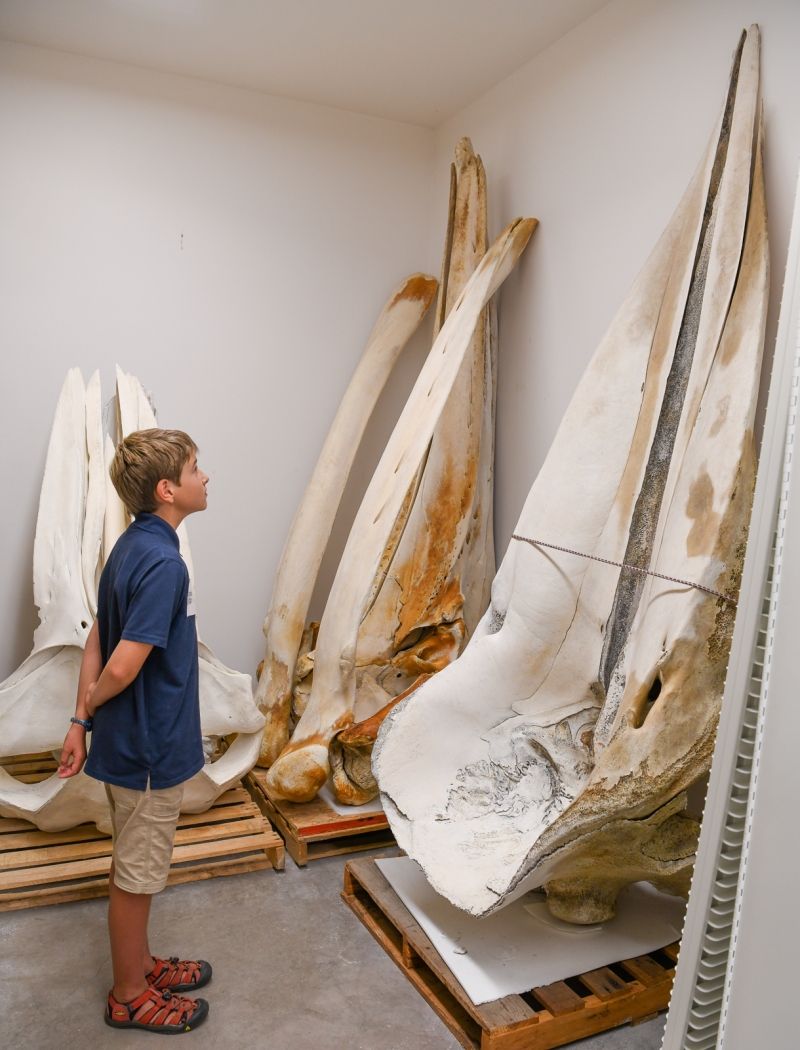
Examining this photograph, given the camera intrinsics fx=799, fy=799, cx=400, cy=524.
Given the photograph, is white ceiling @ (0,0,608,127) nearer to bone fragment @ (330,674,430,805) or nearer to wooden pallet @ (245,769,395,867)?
bone fragment @ (330,674,430,805)

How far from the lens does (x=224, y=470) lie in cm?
403

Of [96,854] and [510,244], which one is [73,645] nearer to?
[96,854]

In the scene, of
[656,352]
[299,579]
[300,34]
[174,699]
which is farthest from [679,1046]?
[300,34]

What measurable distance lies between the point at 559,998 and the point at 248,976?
3.02 feet

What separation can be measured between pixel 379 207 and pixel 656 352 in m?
2.20

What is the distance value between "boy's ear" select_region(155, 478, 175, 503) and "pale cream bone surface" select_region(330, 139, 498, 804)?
1.29 metres

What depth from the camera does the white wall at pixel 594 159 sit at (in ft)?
7.86

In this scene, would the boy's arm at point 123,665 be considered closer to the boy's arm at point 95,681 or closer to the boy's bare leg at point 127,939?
the boy's arm at point 95,681

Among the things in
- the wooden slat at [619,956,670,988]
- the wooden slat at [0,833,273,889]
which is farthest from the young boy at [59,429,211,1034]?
the wooden slat at [619,956,670,988]

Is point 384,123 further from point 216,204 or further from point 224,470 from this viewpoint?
point 224,470

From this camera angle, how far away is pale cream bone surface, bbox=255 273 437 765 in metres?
3.59

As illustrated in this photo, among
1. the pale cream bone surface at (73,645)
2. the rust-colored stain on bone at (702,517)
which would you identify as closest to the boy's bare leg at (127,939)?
the pale cream bone surface at (73,645)

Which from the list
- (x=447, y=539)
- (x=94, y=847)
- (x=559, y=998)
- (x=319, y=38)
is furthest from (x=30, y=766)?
(x=319, y=38)

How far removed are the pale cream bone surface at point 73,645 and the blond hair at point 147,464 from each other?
92 centimetres
